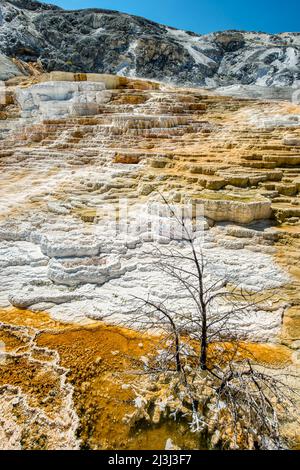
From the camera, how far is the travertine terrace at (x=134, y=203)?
187 inches

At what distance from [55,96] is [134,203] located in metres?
12.6

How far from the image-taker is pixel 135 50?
105 feet

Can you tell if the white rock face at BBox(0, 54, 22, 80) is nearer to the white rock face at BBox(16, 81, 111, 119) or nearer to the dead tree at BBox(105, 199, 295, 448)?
the white rock face at BBox(16, 81, 111, 119)

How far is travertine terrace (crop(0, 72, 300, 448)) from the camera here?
474cm

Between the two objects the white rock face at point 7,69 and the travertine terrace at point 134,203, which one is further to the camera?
the white rock face at point 7,69

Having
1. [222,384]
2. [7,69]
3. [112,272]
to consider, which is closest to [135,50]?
[7,69]

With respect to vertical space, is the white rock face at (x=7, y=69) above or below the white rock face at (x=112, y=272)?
above

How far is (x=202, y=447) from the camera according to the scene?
Answer: 2691 millimetres

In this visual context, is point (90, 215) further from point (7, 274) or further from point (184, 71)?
point (184, 71)

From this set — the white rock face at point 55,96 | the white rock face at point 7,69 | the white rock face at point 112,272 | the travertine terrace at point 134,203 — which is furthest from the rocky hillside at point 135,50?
the white rock face at point 112,272

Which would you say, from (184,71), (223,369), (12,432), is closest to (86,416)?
(12,432)

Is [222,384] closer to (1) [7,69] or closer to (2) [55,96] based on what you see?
(2) [55,96]

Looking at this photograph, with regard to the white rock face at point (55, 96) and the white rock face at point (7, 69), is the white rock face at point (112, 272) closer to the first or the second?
the white rock face at point (55, 96)

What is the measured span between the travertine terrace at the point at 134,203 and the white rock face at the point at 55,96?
1.46 metres
